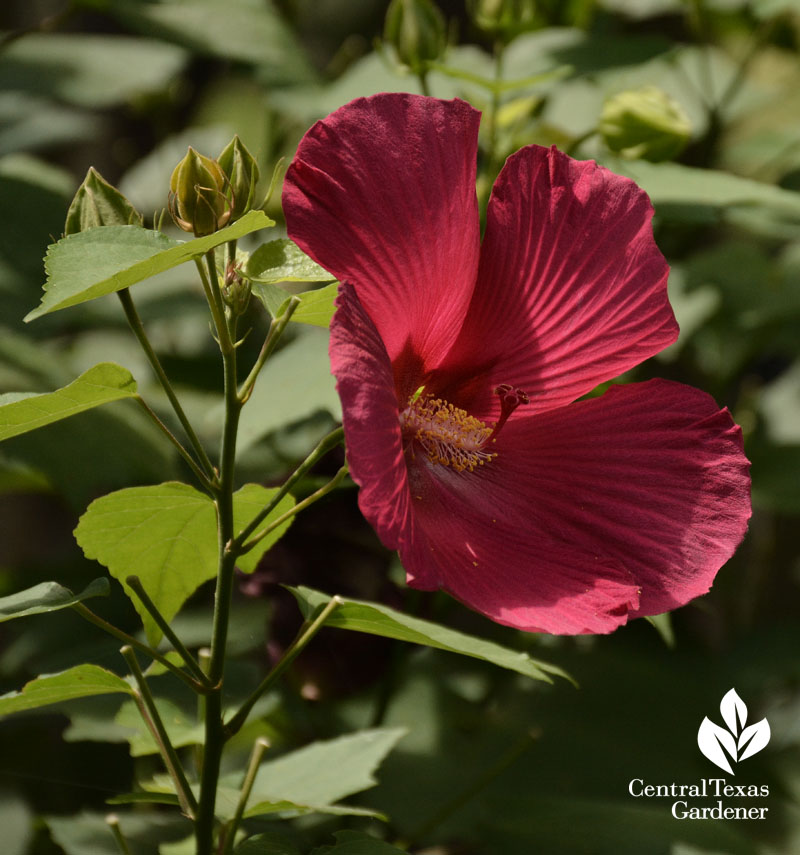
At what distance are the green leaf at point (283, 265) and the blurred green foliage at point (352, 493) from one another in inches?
9.3

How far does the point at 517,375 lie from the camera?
2.34ft

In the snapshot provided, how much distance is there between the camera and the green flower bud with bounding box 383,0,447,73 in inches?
37.2

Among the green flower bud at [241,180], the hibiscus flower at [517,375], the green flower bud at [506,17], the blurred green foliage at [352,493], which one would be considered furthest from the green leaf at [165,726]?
the green flower bud at [506,17]

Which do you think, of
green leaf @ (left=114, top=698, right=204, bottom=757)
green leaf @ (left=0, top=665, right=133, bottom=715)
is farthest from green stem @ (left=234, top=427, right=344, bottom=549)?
green leaf @ (left=114, top=698, right=204, bottom=757)

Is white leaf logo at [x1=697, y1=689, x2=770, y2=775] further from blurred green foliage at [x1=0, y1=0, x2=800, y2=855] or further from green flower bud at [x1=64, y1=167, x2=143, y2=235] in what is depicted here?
green flower bud at [x1=64, y1=167, x2=143, y2=235]

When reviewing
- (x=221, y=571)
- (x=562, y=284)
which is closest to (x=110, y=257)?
(x=221, y=571)

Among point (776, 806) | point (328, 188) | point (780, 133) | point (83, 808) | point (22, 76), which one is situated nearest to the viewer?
point (328, 188)

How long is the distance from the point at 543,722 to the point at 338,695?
0.37 meters

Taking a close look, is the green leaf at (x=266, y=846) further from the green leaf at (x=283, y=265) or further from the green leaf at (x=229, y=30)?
the green leaf at (x=229, y=30)

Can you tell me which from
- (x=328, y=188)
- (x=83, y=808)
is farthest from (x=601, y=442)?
(x=83, y=808)

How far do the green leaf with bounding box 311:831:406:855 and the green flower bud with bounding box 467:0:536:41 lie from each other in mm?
758

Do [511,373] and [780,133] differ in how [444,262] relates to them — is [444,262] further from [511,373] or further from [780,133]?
[780,133]

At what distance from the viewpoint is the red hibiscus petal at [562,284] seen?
25.6 inches

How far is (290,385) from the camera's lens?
0.88 meters
